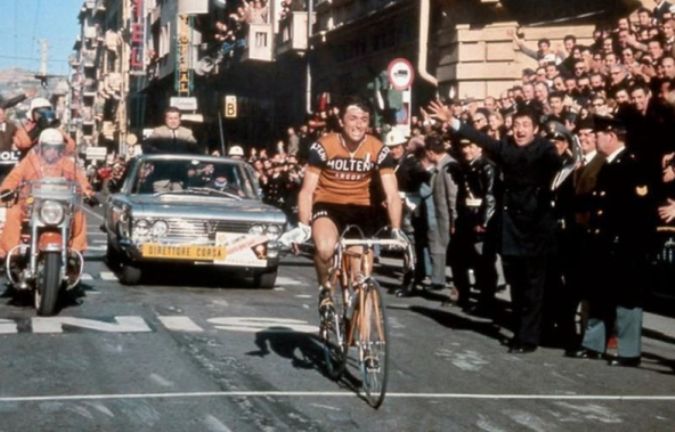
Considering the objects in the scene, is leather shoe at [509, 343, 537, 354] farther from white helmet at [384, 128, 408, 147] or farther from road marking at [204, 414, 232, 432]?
white helmet at [384, 128, 408, 147]

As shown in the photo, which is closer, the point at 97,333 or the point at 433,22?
the point at 97,333

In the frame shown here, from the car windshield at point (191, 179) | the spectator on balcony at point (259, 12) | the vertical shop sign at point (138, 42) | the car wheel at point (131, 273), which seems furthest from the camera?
the vertical shop sign at point (138, 42)

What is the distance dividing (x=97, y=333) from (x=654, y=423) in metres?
5.48

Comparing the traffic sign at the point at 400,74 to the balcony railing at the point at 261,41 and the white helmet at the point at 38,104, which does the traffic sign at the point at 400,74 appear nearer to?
the white helmet at the point at 38,104

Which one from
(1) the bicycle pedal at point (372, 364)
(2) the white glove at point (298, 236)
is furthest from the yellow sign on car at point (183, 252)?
(1) the bicycle pedal at point (372, 364)

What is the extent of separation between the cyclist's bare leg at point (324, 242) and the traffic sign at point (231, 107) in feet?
161

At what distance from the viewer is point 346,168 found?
11.5 meters

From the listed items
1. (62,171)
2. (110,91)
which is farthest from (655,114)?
(110,91)

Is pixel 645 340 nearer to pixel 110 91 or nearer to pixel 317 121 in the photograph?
pixel 317 121

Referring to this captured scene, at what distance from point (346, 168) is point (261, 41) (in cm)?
4120

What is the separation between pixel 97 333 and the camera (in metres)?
13.8

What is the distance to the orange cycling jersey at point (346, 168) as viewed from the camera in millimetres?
11438

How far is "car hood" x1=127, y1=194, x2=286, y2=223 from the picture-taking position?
18.9 metres

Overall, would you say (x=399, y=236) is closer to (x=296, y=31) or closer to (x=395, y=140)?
(x=395, y=140)
